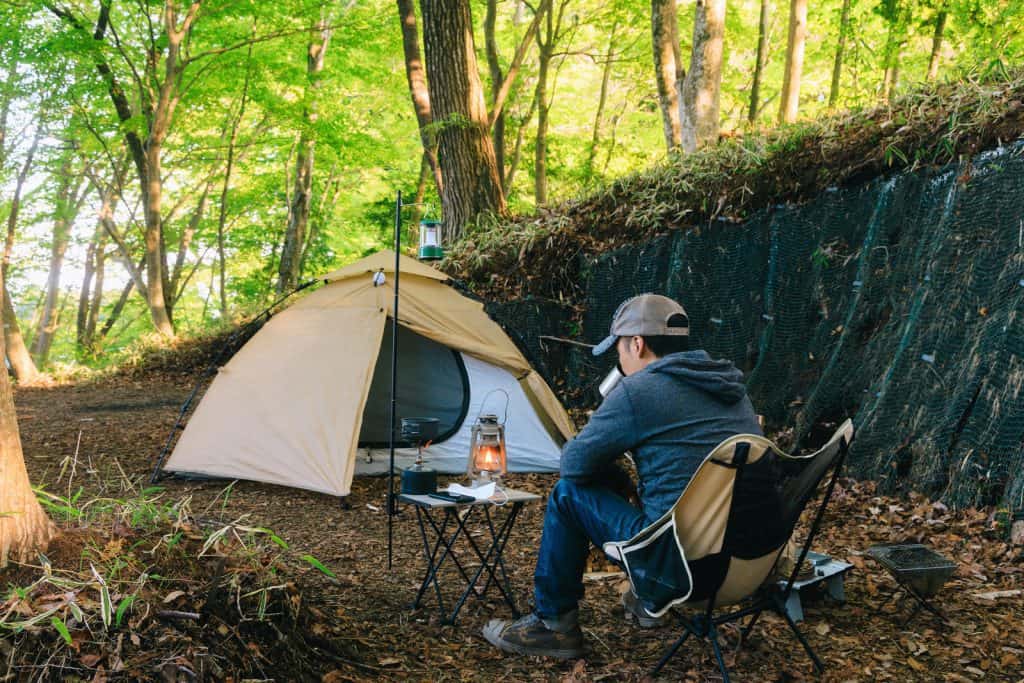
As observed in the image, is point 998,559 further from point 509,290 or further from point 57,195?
point 57,195

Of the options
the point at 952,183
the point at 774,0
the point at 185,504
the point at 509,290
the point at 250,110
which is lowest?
the point at 185,504

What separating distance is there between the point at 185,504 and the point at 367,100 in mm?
13568

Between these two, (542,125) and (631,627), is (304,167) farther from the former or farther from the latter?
(631,627)

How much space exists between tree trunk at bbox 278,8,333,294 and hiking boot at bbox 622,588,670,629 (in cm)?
1063

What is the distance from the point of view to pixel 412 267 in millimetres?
5953

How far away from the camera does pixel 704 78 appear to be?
7.64 m

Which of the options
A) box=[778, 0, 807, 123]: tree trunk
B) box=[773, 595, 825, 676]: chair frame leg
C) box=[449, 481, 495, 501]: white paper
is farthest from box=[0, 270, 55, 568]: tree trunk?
box=[778, 0, 807, 123]: tree trunk

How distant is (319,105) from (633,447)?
1144 centimetres

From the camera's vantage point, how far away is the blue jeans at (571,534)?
2.82 m

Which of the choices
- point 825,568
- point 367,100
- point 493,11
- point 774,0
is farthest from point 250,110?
point 825,568

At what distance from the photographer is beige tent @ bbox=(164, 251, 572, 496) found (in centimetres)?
546

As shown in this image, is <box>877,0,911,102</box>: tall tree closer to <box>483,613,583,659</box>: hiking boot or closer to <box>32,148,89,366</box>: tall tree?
<box>483,613,583,659</box>: hiking boot

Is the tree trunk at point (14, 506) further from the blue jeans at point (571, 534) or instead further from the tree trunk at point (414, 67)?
the tree trunk at point (414, 67)

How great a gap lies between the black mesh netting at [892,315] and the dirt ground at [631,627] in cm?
34
